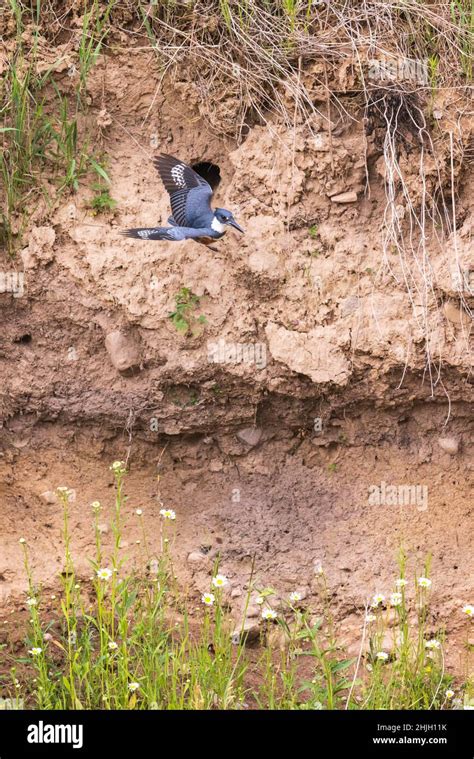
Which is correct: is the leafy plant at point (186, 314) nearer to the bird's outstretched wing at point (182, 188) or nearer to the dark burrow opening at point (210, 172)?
the bird's outstretched wing at point (182, 188)

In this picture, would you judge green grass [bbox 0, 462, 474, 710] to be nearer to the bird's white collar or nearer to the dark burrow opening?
the bird's white collar

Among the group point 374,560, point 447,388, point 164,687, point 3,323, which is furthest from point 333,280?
point 164,687

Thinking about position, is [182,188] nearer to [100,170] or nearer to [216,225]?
[216,225]

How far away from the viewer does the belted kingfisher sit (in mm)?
3891

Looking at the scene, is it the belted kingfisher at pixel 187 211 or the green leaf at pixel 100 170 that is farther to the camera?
the green leaf at pixel 100 170

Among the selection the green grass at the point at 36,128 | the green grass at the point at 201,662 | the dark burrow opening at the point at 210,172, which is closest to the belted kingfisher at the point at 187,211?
the dark burrow opening at the point at 210,172

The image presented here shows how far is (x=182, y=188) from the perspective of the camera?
4031 mm

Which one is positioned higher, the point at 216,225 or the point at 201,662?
the point at 216,225

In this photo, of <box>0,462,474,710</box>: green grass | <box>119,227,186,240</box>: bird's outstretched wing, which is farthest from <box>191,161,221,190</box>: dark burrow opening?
<box>0,462,474,710</box>: green grass

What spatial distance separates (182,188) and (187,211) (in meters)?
0.13

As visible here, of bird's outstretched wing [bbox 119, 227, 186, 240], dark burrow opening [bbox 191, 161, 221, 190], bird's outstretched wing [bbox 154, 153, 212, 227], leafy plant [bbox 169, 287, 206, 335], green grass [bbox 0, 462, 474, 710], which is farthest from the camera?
dark burrow opening [bbox 191, 161, 221, 190]

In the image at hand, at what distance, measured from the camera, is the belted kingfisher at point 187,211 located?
12.8 feet

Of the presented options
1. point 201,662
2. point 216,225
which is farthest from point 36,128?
point 201,662

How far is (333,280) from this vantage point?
4078 mm
